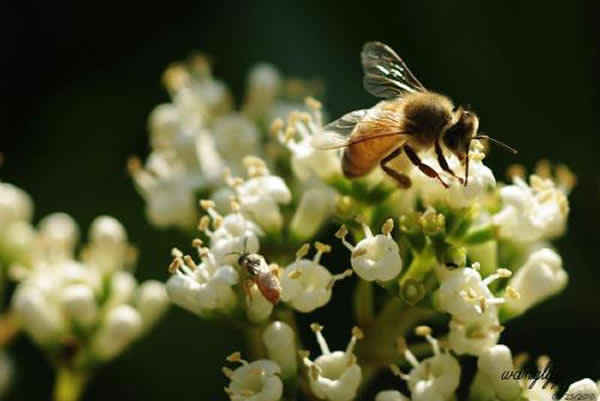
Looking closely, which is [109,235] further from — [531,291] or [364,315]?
[531,291]

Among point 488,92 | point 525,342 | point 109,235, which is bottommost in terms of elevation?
point 525,342

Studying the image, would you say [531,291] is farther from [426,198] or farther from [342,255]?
[342,255]

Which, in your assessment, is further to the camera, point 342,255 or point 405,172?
point 342,255

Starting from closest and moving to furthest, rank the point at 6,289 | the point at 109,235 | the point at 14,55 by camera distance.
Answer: the point at 109,235, the point at 6,289, the point at 14,55

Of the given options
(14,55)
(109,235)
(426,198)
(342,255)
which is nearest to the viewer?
(426,198)

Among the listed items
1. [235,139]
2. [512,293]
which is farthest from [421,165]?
[235,139]

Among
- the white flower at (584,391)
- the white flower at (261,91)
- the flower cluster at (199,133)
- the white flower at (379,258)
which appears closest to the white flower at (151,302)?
the flower cluster at (199,133)

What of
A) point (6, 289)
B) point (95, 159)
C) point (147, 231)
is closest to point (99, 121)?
point (95, 159)

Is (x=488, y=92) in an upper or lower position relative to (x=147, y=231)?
upper

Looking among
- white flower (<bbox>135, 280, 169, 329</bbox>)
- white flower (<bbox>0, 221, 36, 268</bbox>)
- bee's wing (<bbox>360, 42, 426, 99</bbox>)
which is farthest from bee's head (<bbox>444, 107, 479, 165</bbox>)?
white flower (<bbox>0, 221, 36, 268</bbox>)
